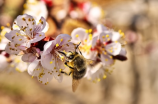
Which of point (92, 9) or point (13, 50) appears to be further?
point (92, 9)

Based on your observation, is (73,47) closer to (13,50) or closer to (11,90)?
(13,50)

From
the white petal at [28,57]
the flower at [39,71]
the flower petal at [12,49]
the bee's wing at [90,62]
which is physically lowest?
the flower at [39,71]

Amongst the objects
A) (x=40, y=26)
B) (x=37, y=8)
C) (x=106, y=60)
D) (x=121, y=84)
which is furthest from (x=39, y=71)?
(x=121, y=84)

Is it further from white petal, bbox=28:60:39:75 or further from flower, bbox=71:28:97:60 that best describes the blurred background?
white petal, bbox=28:60:39:75

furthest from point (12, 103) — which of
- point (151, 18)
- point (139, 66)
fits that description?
point (151, 18)

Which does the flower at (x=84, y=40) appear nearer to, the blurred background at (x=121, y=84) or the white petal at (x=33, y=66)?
the white petal at (x=33, y=66)

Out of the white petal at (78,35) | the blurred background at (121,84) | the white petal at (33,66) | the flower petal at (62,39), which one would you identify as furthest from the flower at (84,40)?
the blurred background at (121,84)

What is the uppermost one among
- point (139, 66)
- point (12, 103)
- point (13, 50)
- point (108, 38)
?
point (139, 66)
